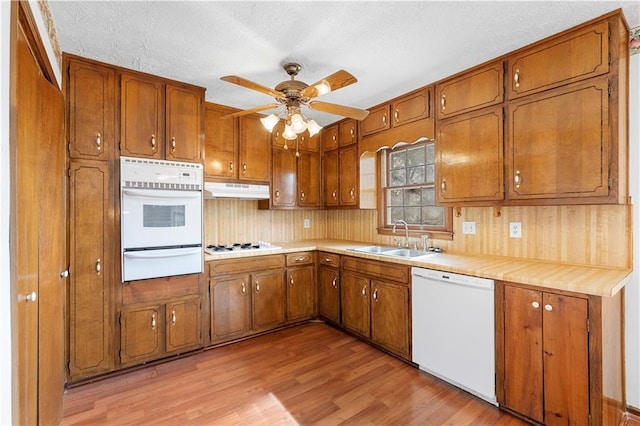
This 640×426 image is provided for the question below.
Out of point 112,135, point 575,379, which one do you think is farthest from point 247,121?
point 575,379

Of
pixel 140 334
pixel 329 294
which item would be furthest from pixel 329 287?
pixel 140 334

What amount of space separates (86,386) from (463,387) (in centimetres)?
287

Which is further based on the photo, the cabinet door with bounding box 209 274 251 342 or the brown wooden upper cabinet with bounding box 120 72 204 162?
the cabinet door with bounding box 209 274 251 342

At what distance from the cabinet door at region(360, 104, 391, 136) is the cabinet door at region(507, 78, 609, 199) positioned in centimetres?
124

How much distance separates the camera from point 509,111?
7.25 feet

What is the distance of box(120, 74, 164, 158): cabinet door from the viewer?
2479 millimetres

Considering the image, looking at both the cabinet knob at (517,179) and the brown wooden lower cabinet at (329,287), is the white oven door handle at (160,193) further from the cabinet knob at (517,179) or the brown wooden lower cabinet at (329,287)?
the cabinet knob at (517,179)

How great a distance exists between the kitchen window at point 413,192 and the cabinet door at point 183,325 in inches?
88.0

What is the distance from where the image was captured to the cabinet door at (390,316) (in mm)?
2607

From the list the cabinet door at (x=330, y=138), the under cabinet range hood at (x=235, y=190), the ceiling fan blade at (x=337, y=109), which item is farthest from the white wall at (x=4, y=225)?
the cabinet door at (x=330, y=138)

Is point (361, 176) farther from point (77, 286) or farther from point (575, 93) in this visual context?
point (77, 286)

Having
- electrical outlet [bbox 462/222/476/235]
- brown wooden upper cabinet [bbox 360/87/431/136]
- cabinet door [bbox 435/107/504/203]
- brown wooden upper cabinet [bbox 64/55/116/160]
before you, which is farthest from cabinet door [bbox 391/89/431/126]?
brown wooden upper cabinet [bbox 64/55/116/160]

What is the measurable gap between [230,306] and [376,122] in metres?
2.51

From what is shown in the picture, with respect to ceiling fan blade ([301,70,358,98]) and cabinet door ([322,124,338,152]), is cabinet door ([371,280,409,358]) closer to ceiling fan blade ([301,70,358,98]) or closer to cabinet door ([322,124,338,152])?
ceiling fan blade ([301,70,358,98])
